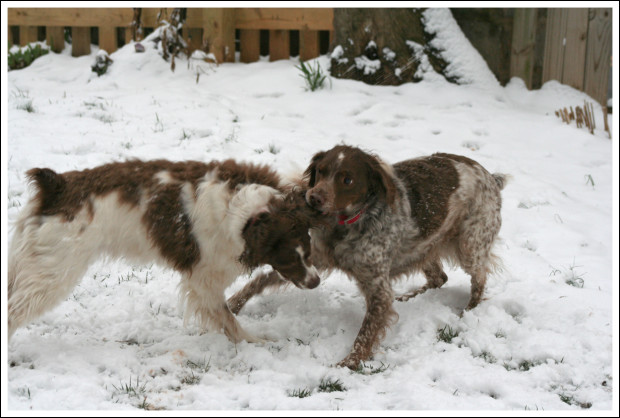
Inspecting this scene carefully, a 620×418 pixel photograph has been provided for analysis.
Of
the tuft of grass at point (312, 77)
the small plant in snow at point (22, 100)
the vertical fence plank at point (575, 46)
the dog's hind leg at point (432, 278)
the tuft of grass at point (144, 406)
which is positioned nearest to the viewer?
the tuft of grass at point (144, 406)

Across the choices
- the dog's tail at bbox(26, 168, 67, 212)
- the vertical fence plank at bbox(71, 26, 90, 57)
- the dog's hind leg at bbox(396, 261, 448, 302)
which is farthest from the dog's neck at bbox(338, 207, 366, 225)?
the vertical fence plank at bbox(71, 26, 90, 57)

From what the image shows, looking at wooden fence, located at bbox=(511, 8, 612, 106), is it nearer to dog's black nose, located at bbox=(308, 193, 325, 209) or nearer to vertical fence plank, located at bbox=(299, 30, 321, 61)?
vertical fence plank, located at bbox=(299, 30, 321, 61)

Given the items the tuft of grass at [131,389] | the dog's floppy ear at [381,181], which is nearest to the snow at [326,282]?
the tuft of grass at [131,389]

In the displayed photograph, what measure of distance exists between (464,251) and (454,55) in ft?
14.7

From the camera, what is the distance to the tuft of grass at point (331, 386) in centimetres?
321

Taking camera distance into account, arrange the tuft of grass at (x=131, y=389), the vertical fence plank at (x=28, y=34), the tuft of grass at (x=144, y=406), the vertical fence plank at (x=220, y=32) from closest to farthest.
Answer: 1. the tuft of grass at (x=144, y=406)
2. the tuft of grass at (x=131, y=389)
3. the vertical fence plank at (x=220, y=32)
4. the vertical fence plank at (x=28, y=34)

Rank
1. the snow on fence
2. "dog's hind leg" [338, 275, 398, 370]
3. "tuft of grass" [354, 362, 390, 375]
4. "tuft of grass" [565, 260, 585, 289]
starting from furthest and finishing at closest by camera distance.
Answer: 1. the snow on fence
2. "tuft of grass" [565, 260, 585, 289]
3. "dog's hind leg" [338, 275, 398, 370]
4. "tuft of grass" [354, 362, 390, 375]

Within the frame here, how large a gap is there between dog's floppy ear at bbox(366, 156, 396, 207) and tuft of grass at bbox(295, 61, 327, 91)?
13.1 feet

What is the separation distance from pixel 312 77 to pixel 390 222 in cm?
426

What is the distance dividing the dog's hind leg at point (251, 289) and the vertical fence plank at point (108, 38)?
580 cm

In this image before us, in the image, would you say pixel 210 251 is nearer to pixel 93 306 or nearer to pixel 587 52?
pixel 93 306

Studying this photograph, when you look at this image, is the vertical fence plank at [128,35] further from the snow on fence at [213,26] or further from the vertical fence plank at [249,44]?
the vertical fence plank at [249,44]

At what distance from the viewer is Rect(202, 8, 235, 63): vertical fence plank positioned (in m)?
8.01

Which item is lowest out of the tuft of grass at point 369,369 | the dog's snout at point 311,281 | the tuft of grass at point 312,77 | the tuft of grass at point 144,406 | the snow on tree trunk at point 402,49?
the tuft of grass at point 369,369
